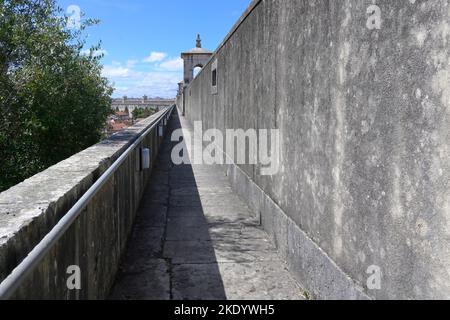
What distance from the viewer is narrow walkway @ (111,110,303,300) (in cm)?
378

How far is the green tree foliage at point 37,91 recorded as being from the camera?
863cm

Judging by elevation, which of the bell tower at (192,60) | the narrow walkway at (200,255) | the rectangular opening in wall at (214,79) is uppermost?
the bell tower at (192,60)

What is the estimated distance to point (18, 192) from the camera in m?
2.80

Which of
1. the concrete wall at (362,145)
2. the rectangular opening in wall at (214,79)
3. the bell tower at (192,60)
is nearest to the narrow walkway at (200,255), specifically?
the concrete wall at (362,145)

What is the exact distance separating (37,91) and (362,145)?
7763 mm

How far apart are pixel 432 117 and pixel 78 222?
6.40ft

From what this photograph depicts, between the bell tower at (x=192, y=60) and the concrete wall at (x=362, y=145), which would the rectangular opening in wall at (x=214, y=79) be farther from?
the bell tower at (x=192, y=60)

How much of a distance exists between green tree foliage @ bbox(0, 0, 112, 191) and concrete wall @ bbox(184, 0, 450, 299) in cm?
569

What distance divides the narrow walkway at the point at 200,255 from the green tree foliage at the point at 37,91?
3121 mm

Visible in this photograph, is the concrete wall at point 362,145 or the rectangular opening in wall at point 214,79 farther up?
the rectangular opening in wall at point 214,79

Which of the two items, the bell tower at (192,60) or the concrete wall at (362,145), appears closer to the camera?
the concrete wall at (362,145)

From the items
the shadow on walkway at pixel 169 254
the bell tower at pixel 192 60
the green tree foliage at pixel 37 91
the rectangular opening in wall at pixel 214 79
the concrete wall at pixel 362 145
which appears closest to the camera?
the concrete wall at pixel 362 145

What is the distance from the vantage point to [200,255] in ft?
15.3
